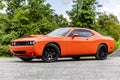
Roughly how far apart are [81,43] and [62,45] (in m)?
1.04

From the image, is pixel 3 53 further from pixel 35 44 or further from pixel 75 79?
pixel 75 79

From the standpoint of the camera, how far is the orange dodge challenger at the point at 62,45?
16828 millimetres

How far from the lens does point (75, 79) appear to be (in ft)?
33.6

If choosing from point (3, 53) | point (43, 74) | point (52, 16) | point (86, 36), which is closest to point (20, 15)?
point (52, 16)

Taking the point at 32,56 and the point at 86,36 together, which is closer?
the point at 32,56

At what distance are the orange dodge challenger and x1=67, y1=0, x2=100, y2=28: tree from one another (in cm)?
1505

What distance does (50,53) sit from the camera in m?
17.1

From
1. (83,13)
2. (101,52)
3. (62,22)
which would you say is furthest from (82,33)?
(62,22)

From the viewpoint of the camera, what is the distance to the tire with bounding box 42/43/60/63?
55.7ft

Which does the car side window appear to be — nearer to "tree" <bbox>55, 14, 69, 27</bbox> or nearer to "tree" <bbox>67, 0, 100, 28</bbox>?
"tree" <bbox>67, 0, 100, 28</bbox>

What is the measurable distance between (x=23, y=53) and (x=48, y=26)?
20.1 meters

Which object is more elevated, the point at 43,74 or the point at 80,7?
the point at 80,7

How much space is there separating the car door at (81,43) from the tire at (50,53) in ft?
2.49

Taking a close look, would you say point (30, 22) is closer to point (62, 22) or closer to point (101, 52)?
point (62, 22)
